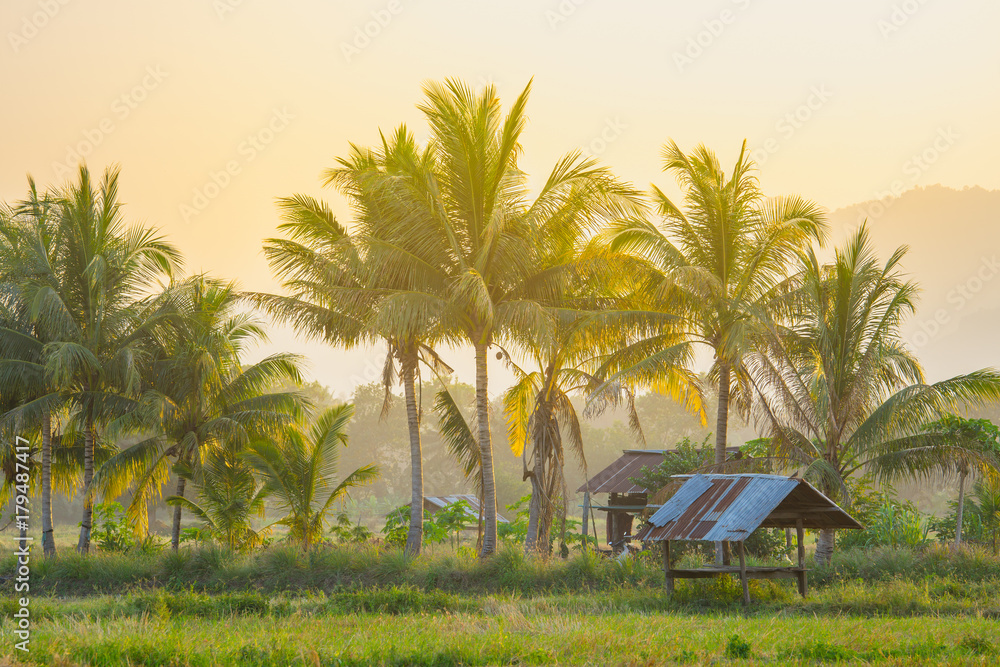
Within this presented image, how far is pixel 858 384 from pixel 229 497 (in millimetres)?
14923

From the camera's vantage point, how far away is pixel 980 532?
63.1 ft

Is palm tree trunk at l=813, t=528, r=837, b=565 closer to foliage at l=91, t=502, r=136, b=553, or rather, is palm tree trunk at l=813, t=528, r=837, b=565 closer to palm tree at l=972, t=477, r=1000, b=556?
palm tree at l=972, t=477, r=1000, b=556

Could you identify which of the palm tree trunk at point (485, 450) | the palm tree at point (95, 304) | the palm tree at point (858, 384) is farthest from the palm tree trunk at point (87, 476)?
the palm tree at point (858, 384)

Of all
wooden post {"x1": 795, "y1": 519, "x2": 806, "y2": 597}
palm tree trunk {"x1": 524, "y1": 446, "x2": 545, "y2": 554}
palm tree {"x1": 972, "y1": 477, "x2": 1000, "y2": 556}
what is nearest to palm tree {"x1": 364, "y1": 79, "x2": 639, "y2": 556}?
palm tree trunk {"x1": 524, "y1": 446, "x2": 545, "y2": 554}

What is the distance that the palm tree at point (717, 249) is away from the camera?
59.7 feet

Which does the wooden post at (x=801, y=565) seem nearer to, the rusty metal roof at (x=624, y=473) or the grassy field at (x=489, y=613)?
the grassy field at (x=489, y=613)

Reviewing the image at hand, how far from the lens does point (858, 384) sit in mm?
16906

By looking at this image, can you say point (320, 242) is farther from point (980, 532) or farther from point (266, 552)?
point (980, 532)

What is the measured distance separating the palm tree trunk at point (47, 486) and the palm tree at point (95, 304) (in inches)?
25.4

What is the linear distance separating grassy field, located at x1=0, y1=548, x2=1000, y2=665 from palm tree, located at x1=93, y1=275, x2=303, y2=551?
2.17 meters

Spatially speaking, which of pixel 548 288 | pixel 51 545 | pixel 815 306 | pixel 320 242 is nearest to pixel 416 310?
pixel 548 288

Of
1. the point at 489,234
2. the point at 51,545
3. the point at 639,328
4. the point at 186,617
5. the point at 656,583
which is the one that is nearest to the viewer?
the point at 186,617

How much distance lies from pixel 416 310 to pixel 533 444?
5293 mm

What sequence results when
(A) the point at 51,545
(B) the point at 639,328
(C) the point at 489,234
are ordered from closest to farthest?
(C) the point at 489,234 → (B) the point at 639,328 → (A) the point at 51,545
